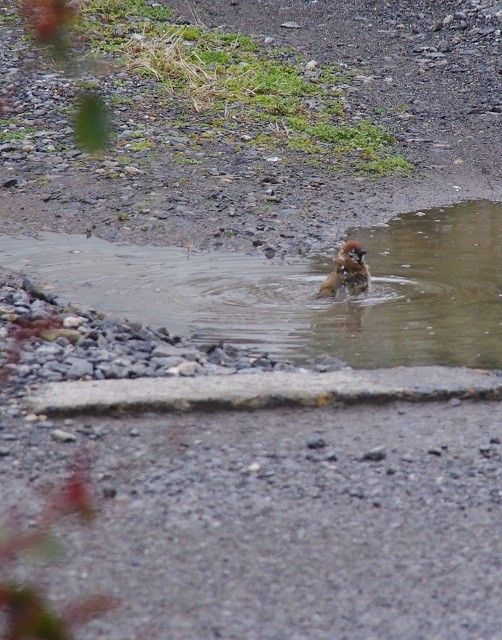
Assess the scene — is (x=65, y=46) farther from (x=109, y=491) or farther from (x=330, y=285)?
(x=330, y=285)

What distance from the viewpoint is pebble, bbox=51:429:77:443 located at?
506 cm

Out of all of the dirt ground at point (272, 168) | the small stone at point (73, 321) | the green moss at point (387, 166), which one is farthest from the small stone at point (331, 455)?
the green moss at point (387, 166)

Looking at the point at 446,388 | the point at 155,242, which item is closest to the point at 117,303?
the point at 155,242

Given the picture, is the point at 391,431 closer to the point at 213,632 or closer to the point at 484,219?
the point at 213,632

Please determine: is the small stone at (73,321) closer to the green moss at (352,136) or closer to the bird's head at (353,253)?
the bird's head at (353,253)

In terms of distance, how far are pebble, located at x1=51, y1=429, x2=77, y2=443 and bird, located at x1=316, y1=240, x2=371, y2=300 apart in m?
3.45

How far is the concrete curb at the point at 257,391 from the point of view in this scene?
5375 mm

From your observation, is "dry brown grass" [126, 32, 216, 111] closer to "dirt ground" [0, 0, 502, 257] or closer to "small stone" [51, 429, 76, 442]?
"dirt ground" [0, 0, 502, 257]

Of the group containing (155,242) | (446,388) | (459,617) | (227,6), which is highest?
(227,6)

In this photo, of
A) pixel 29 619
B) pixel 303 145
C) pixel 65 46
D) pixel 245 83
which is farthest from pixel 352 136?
pixel 29 619

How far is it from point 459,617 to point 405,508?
870 millimetres

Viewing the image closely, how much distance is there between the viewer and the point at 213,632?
143 inches

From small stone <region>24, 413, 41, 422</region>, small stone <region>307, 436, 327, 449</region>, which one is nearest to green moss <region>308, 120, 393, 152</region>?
small stone <region>307, 436, 327, 449</region>

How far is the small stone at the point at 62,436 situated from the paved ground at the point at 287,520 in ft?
0.12
